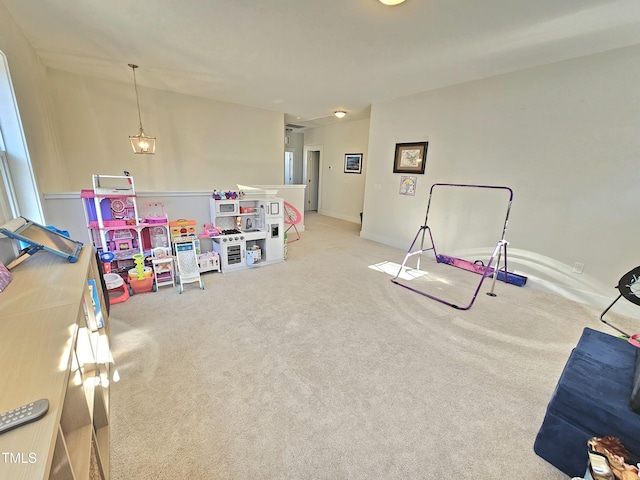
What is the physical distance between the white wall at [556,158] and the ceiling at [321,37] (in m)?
0.25

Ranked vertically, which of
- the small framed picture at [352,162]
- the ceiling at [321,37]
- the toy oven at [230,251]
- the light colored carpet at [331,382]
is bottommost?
the light colored carpet at [331,382]

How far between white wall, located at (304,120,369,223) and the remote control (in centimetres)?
666

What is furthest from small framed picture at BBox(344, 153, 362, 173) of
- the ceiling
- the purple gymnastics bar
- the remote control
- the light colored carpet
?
the remote control

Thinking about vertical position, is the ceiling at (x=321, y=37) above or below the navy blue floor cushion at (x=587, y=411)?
above

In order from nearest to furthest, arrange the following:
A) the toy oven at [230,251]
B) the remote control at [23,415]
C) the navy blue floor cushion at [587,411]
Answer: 1. the remote control at [23,415]
2. the navy blue floor cushion at [587,411]
3. the toy oven at [230,251]

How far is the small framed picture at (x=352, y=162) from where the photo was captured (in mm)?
6879

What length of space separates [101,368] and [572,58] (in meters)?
5.10

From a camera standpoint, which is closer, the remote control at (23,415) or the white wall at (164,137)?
the remote control at (23,415)

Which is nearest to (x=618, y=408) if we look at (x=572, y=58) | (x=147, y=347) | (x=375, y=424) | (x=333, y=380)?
(x=375, y=424)

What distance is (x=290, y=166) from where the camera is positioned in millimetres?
8898

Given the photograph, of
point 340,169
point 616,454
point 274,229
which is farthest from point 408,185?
point 616,454

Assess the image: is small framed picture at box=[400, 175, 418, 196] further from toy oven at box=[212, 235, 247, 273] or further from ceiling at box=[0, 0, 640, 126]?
toy oven at box=[212, 235, 247, 273]

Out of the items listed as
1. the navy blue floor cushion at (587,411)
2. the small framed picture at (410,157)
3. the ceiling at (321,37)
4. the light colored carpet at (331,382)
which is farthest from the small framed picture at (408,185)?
the navy blue floor cushion at (587,411)

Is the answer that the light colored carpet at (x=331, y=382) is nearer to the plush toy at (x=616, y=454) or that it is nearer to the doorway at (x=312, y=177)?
the plush toy at (x=616, y=454)
